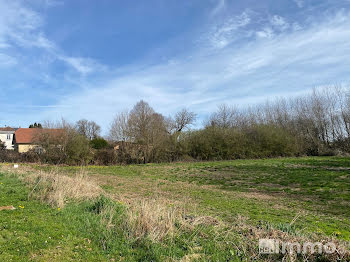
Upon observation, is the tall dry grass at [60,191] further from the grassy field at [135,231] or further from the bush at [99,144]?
the bush at [99,144]

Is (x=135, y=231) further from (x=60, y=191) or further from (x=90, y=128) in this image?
(x=90, y=128)

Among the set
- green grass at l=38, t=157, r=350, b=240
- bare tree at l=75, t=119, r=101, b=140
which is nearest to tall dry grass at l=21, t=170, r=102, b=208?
green grass at l=38, t=157, r=350, b=240

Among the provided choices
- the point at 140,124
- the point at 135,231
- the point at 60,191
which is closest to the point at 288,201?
the point at 135,231

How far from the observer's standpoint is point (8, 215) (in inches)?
226

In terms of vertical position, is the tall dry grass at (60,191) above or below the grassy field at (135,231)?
above

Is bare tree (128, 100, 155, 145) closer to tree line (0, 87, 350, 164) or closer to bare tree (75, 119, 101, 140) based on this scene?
tree line (0, 87, 350, 164)

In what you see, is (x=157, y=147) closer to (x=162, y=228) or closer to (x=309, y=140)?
(x=309, y=140)

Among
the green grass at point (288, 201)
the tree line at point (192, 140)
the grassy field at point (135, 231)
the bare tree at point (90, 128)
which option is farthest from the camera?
the bare tree at point (90, 128)

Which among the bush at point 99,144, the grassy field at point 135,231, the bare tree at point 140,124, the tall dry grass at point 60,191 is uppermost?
the bare tree at point 140,124

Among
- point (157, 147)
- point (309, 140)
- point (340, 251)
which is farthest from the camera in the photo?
point (309, 140)

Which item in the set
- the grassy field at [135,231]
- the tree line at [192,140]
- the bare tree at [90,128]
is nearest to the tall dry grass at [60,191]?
the grassy field at [135,231]

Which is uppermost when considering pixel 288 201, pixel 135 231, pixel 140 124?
pixel 140 124

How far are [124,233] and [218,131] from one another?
30.6 m

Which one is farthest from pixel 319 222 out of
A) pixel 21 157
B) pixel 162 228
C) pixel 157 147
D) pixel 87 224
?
pixel 21 157
